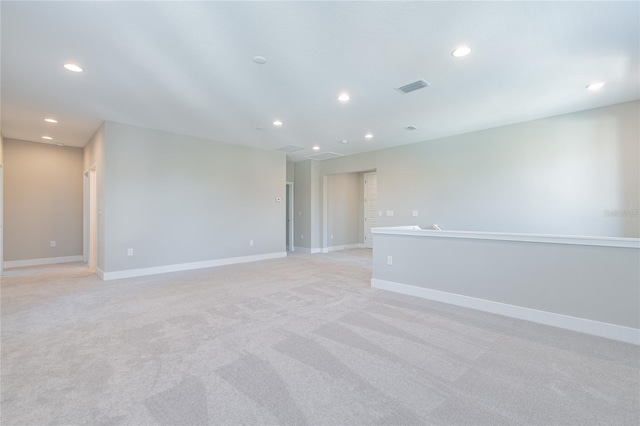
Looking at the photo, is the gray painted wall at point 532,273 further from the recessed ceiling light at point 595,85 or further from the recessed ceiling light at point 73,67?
the recessed ceiling light at point 73,67

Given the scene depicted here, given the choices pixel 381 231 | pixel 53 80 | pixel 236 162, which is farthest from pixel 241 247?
pixel 53 80

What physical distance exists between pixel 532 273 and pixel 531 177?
2636mm

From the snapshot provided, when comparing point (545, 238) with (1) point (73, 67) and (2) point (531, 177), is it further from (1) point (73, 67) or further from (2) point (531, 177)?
(1) point (73, 67)

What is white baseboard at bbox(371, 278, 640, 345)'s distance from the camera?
2.50 metres

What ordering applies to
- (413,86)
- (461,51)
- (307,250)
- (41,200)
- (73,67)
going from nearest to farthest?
1. (461,51)
2. (73,67)
3. (413,86)
4. (41,200)
5. (307,250)

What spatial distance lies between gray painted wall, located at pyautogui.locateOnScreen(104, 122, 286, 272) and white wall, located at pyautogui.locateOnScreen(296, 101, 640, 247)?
3.23 meters

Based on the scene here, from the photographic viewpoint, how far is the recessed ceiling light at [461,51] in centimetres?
266

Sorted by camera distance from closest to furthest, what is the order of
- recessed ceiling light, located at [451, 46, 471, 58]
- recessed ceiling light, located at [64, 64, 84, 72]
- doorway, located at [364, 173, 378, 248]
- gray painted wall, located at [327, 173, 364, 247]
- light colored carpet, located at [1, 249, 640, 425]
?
light colored carpet, located at [1, 249, 640, 425] < recessed ceiling light, located at [451, 46, 471, 58] < recessed ceiling light, located at [64, 64, 84, 72] < gray painted wall, located at [327, 173, 364, 247] < doorway, located at [364, 173, 378, 248]

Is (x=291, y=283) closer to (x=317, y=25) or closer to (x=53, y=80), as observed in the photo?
(x=317, y=25)

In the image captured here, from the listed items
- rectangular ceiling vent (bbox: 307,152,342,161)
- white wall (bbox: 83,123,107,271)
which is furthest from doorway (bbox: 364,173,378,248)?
white wall (bbox: 83,123,107,271)

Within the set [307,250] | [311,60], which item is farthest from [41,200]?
[311,60]

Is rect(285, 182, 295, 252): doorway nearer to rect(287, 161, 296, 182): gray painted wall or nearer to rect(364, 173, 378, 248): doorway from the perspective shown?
rect(287, 161, 296, 182): gray painted wall

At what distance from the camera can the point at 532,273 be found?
9.71 ft

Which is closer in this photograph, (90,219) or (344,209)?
(90,219)
